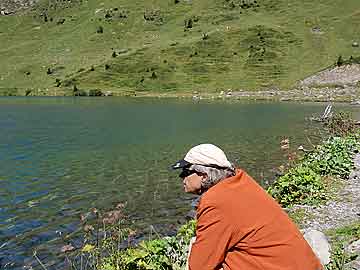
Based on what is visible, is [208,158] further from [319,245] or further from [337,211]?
[337,211]

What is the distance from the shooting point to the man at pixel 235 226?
236 inches

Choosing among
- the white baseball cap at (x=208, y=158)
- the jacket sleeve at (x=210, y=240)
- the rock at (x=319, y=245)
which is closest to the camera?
the jacket sleeve at (x=210, y=240)

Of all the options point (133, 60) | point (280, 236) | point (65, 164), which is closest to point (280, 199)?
point (280, 236)

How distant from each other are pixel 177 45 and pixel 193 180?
136 m

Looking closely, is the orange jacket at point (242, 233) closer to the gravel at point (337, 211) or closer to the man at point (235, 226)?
the man at point (235, 226)

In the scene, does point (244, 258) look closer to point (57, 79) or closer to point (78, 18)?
point (57, 79)

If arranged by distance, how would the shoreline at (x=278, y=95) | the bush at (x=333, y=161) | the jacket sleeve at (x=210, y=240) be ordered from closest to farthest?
the jacket sleeve at (x=210, y=240) < the bush at (x=333, y=161) < the shoreline at (x=278, y=95)

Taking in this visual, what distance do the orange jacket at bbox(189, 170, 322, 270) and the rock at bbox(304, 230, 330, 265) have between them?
3.89 meters

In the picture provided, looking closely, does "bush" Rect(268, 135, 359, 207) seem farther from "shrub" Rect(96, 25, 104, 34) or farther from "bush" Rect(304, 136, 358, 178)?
"shrub" Rect(96, 25, 104, 34)

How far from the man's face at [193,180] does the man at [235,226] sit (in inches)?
0.4

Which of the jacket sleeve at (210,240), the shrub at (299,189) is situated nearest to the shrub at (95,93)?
the shrub at (299,189)

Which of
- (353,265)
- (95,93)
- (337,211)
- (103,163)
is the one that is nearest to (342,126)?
(103,163)

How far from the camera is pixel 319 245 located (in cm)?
1034

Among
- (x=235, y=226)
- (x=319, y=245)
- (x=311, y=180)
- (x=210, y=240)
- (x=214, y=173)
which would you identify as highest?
(x=214, y=173)
